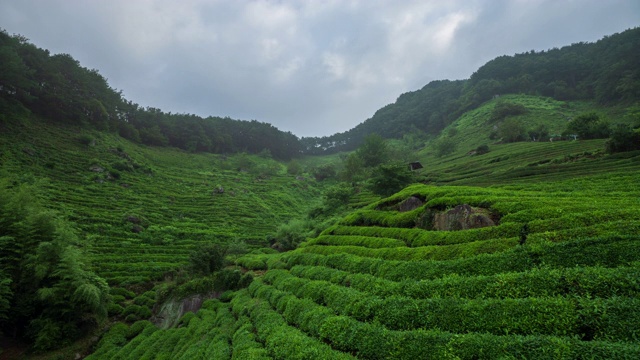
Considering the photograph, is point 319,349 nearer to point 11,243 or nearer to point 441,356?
point 441,356

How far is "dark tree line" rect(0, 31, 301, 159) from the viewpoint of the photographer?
71.6 meters

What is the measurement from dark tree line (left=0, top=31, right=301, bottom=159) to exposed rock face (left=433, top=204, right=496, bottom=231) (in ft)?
304

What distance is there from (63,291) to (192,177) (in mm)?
68950

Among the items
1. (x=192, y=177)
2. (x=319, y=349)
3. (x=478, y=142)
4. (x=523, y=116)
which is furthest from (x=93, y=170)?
(x=523, y=116)

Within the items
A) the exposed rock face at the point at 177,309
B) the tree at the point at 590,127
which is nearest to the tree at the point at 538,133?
the tree at the point at 590,127

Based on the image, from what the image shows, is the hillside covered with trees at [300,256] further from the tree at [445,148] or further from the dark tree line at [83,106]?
the tree at [445,148]

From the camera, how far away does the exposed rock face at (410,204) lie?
28.9 meters

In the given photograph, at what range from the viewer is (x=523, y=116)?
402ft

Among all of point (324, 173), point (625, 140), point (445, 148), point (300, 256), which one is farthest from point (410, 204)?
point (324, 173)

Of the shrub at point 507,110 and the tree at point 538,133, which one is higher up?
the shrub at point 507,110

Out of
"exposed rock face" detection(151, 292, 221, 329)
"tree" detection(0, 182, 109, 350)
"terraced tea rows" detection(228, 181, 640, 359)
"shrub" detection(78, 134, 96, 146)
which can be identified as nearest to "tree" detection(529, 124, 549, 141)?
"terraced tea rows" detection(228, 181, 640, 359)

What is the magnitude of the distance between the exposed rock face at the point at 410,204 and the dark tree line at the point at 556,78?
125 m

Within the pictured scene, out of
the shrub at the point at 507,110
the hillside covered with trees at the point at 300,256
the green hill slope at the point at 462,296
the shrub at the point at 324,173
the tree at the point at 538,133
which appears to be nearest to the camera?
the green hill slope at the point at 462,296

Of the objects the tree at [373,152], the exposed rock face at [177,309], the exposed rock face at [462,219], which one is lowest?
the exposed rock face at [177,309]
